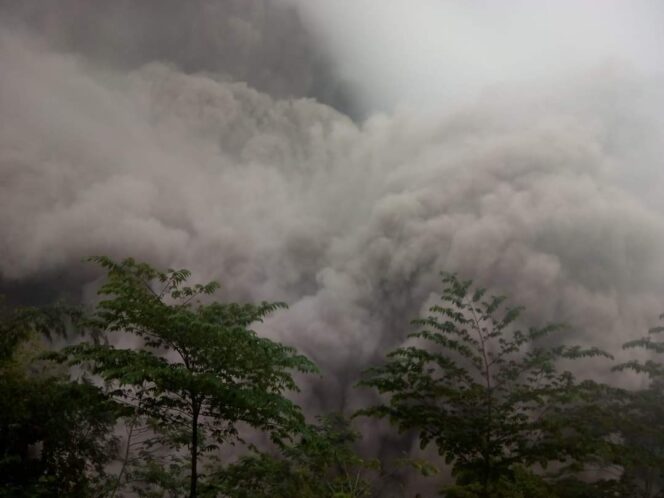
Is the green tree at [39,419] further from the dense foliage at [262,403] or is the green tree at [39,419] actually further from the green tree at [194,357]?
the green tree at [194,357]

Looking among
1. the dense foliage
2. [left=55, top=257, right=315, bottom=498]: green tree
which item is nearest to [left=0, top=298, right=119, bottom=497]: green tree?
the dense foliage

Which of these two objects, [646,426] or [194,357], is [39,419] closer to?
[194,357]

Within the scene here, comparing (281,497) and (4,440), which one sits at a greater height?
(4,440)

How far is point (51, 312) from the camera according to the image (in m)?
7.13

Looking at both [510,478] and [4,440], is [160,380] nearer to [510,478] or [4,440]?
[4,440]

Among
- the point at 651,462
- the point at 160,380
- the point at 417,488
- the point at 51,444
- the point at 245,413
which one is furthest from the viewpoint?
the point at 417,488

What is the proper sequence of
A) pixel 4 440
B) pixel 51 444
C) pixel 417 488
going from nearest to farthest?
pixel 4 440, pixel 51 444, pixel 417 488

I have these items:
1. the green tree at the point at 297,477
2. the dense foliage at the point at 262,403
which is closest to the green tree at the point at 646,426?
the dense foliage at the point at 262,403

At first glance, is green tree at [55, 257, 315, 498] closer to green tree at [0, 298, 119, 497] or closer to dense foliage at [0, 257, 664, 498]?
dense foliage at [0, 257, 664, 498]

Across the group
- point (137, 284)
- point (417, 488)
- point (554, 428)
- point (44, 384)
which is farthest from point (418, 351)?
point (417, 488)

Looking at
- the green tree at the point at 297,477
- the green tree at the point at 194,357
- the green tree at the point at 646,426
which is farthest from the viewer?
the green tree at the point at 297,477

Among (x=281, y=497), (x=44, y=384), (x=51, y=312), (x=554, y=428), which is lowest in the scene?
(x=281, y=497)

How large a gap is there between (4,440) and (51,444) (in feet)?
2.11

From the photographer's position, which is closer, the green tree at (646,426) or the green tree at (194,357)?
the green tree at (194,357)
